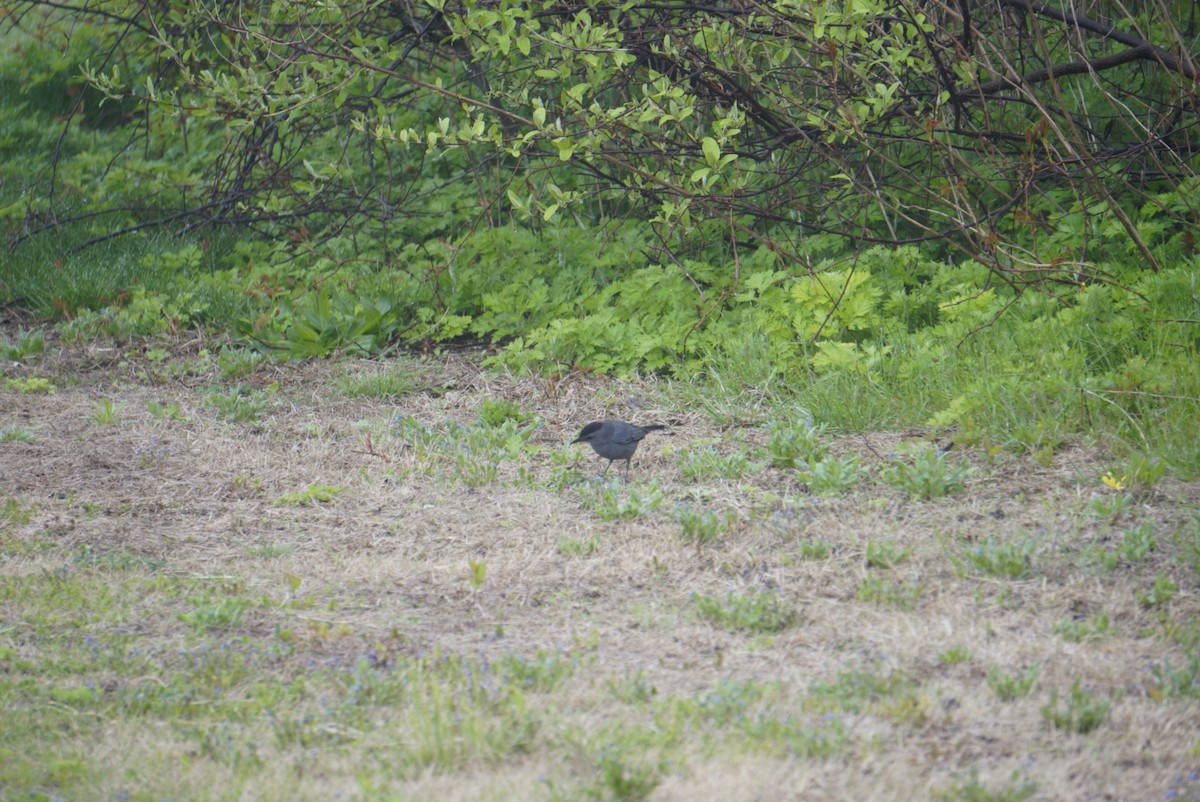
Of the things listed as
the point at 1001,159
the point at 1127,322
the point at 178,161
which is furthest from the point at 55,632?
the point at 178,161

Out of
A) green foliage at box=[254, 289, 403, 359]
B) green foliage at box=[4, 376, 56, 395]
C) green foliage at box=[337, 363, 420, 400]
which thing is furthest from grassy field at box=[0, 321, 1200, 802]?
green foliage at box=[254, 289, 403, 359]

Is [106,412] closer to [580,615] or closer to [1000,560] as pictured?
[580,615]

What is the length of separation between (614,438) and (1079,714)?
2.16 m

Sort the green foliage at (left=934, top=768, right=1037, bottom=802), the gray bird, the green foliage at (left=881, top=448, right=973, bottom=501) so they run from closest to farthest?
the green foliage at (left=934, top=768, right=1037, bottom=802)
the green foliage at (left=881, top=448, right=973, bottom=501)
the gray bird

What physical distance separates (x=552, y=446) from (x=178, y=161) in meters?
6.11

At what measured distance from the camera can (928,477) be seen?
4066mm

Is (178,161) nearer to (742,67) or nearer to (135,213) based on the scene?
(135,213)

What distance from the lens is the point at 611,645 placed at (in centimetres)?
321

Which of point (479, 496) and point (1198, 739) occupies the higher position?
point (1198, 739)

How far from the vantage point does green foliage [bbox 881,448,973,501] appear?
4047mm

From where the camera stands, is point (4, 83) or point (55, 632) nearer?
point (55, 632)

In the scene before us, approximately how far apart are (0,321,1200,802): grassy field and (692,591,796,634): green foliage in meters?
0.01

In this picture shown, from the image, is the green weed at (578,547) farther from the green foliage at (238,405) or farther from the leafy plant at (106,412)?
the leafy plant at (106,412)

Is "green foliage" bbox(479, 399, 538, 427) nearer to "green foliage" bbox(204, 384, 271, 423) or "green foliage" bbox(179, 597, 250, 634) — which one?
"green foliage" bbox(204, 384, 271, 423)
